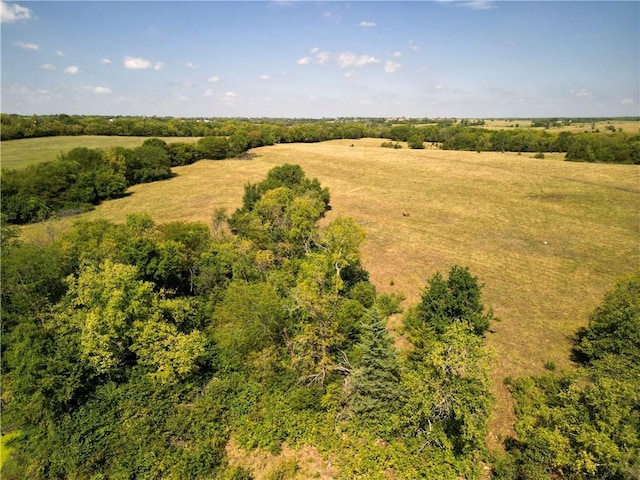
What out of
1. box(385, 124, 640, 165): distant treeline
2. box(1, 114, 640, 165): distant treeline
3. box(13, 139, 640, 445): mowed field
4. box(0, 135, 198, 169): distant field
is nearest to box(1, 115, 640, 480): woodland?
box(13, 139, 640, 445): mowed field

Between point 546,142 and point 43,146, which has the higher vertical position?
point 546,142

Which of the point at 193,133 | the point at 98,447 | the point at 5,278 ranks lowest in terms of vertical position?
the point at 98,447

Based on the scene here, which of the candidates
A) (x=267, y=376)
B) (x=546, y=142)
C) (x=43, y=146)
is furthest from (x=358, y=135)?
(x=267, y=376)

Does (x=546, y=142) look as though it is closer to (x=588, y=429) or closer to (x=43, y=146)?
(x=588, y=429)

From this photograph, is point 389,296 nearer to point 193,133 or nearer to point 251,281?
point 251,281

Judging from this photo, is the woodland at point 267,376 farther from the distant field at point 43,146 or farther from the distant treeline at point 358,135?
the distant treeline at point 358,135

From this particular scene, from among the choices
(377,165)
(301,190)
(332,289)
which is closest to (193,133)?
(377,165)
